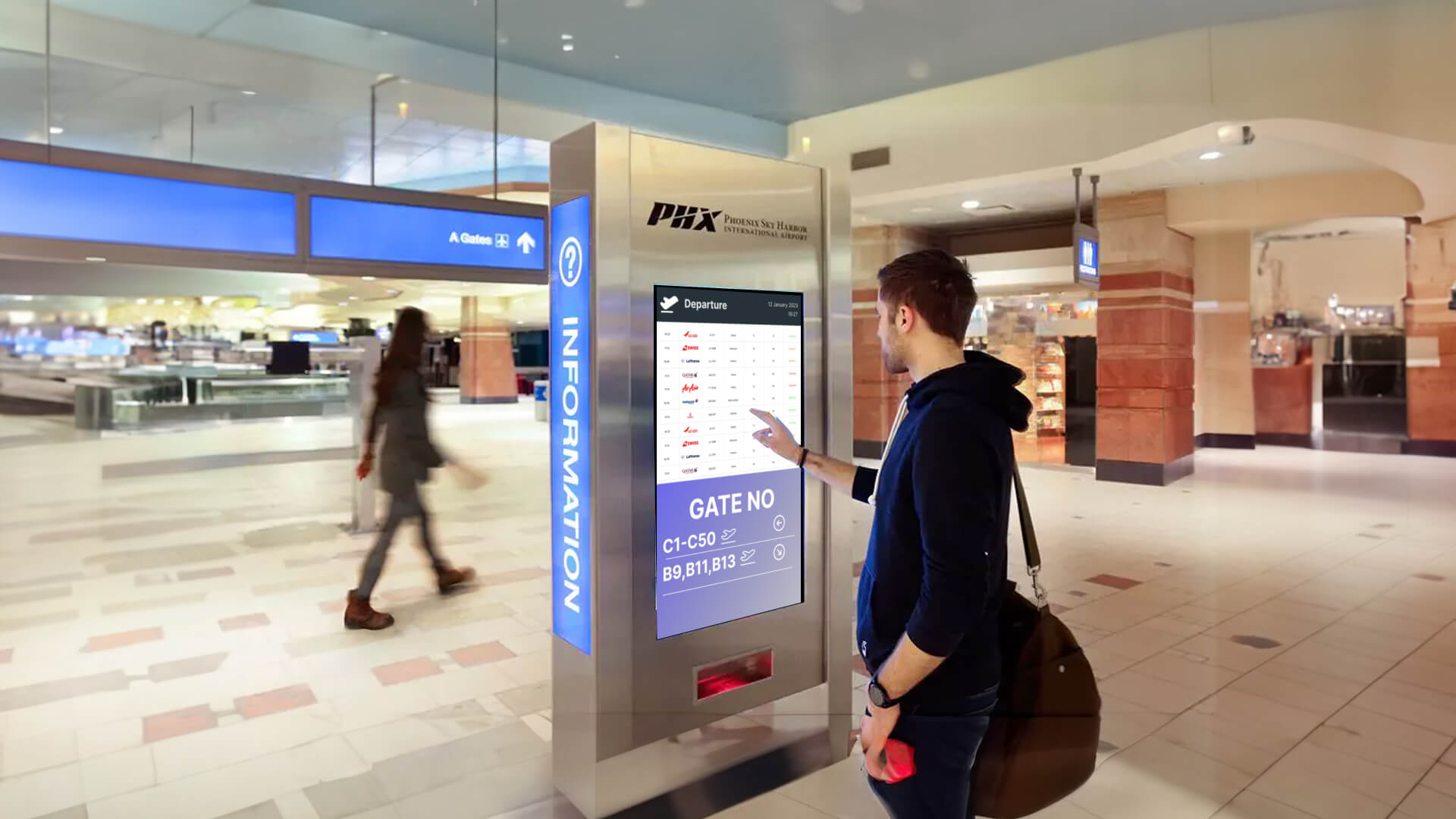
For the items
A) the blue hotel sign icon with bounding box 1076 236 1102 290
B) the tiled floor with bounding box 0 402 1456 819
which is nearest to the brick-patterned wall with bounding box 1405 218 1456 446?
the tiled floor with bounding box 0 402 1456 819

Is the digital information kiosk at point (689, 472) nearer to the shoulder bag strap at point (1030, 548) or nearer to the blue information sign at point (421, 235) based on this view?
the shoulder bag strap at point (1030, 548)

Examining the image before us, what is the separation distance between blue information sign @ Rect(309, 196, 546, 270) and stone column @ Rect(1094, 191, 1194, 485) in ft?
24.8

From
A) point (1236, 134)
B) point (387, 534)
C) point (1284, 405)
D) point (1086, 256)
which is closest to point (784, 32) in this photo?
point (1236, 134)

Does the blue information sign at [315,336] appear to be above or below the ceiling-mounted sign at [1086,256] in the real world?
below

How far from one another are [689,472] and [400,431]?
2688 millimetres

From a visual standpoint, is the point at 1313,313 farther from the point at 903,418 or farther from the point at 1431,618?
the point at 903,418

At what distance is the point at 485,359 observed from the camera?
2397 cm

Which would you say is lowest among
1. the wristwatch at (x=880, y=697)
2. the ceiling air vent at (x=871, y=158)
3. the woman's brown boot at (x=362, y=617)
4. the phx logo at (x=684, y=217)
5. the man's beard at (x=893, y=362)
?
the woman's brown boot at (x=362, y=617)

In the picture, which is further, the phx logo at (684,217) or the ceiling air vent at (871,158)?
the ceiling air vent at (871,158)

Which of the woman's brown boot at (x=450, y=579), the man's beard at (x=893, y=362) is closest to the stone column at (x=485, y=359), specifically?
the woman's brown boot at (x=450, y=579)

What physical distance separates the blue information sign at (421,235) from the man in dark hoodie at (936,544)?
3396 millimetres

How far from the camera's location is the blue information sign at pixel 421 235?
13.0ft

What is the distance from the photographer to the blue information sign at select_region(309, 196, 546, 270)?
3975 millimetres

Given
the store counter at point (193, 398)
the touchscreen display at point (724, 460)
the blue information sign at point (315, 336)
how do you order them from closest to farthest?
the touchscreen display at point (724, 460) < the blue information sign at point (315, 336) < the store counter at point (193, 398)
